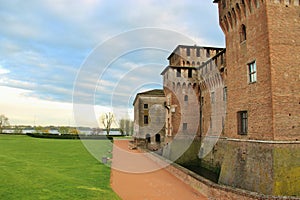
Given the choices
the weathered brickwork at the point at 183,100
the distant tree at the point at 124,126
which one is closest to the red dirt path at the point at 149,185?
the weathered brickwork at the point at 183,100

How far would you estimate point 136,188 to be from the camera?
13.3m

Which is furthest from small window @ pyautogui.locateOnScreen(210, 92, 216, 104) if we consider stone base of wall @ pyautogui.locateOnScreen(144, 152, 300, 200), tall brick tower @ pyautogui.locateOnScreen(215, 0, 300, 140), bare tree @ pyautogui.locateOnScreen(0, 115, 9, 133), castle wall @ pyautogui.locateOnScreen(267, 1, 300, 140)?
bare tree @ pyautogui.locateOnScreen(0, 115, 9, 133)

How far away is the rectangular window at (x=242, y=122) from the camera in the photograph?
1279 cm

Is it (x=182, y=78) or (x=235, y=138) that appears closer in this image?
(x=235, y=138)

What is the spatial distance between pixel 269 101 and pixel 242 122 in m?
2.69

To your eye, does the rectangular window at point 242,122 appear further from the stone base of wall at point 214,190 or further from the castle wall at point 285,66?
the stone base of wall at point 214,190

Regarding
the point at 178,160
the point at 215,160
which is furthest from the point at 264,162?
the point at 178,160

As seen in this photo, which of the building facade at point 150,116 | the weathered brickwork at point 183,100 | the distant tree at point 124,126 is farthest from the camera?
the distant tree at point 124,126

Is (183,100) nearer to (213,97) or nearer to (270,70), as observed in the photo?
(213,97)

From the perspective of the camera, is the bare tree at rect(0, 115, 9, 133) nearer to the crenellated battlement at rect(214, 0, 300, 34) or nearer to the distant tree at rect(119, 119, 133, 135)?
the distant tree at rect(119, 119, 133, 135)

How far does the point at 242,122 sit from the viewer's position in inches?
518

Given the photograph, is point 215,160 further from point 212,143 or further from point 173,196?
point 173,196

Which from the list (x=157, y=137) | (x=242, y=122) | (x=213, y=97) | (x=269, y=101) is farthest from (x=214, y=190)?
(x=157, y=137)

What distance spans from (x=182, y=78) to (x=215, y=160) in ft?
33.5
